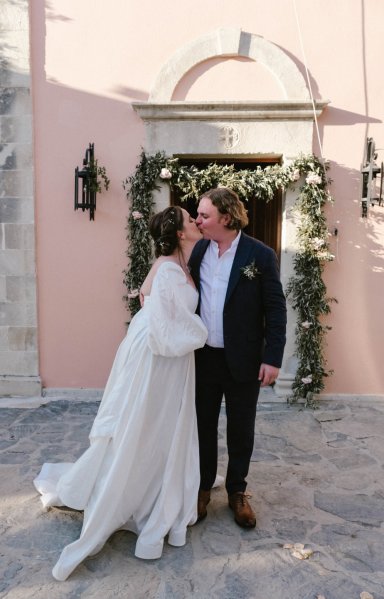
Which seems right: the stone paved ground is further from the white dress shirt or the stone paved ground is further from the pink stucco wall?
the pink stucco wall

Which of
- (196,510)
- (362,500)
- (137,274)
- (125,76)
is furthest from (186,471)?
(125,76)

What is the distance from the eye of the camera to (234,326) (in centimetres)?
277

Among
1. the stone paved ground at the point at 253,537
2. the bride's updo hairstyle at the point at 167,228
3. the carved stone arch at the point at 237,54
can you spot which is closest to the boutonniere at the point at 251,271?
the bride's updo hairstyle at the point at 167,228

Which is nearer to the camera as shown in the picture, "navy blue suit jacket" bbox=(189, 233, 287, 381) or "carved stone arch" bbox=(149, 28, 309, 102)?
"navy blue suit jacket" bbox=(189, 233, 287, 381)

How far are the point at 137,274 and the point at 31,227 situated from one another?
1.21 metres

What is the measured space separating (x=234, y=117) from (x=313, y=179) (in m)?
1.00

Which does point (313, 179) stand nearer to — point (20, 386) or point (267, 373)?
point (267, 373)

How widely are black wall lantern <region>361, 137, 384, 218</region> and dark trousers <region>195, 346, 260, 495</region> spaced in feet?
9.33

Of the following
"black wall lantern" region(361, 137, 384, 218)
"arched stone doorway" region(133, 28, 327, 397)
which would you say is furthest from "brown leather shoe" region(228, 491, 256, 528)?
"black wall lantern" region(361, 137, 384, 218)

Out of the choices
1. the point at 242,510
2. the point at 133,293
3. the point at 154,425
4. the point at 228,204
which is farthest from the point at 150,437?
the point at 133,293

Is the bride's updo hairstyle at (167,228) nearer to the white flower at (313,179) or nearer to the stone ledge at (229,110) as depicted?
the white flower at (313,179)

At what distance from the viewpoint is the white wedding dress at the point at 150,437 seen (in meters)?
2.57

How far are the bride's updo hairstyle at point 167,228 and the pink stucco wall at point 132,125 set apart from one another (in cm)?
263

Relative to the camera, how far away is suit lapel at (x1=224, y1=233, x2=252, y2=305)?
276 centimetres
